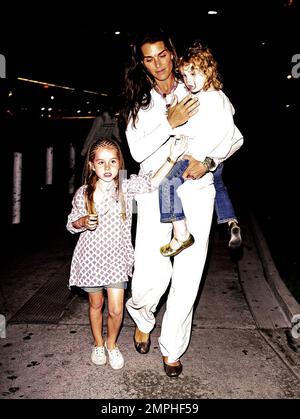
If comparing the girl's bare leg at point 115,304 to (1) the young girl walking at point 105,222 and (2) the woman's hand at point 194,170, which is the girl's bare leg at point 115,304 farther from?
(2) the woman's hand at point 194,170

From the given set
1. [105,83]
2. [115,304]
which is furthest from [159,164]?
[105,83]

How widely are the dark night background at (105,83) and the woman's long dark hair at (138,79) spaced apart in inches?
5.4

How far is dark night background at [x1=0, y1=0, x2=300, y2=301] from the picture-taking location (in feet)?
23.0

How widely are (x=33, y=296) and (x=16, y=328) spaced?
30.6 inches

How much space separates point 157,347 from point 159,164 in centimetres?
156

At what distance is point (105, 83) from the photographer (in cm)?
1811

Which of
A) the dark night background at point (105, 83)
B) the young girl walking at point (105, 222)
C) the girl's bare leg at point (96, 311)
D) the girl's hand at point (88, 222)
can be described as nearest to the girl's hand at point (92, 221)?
the girl's hand at point (88, 222)

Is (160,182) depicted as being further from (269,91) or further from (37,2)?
(269,91)

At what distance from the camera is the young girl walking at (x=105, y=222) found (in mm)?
3010

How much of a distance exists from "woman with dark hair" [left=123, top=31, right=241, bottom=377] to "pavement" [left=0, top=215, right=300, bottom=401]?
0.92 feet

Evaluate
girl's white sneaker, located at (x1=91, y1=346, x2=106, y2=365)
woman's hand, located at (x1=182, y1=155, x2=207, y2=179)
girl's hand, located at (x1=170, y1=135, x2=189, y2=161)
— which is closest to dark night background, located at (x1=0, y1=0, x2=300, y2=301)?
girl's hand, located at (x1=170, y1=135, x2=189, y2=161)

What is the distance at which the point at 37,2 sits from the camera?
25.5 ft

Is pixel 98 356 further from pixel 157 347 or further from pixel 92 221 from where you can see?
pixel 92 221
